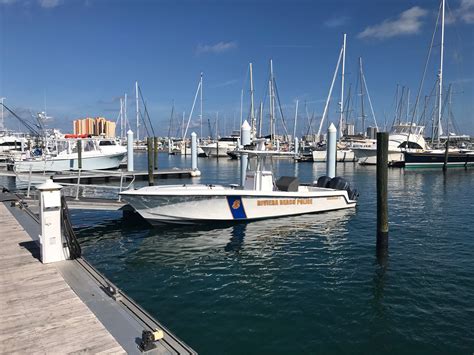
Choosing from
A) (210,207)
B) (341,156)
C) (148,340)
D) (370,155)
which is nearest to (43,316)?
(148,340)

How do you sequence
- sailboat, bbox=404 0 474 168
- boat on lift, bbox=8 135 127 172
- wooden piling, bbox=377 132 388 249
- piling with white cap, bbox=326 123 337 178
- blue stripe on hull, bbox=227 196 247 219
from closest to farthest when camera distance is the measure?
wooden piling, bbox=377 132 388 249 < blue stripe on hull, bbox=227 196 247 219 < piling with white cap, bbox=326 123 337 178 < boat on lift, bbox=8 135 127 172 < sailboat, bbox=404 0 474 168

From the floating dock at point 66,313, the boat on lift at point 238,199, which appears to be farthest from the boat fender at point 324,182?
the floating dock at point 66,313

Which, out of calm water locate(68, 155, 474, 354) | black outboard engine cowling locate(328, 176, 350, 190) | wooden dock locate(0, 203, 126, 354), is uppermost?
black outboard engine cowling locate(328, 176, 350, 190)

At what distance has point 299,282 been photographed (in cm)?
953

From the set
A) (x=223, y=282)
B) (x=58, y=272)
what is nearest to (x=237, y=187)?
(x=223, y=282)

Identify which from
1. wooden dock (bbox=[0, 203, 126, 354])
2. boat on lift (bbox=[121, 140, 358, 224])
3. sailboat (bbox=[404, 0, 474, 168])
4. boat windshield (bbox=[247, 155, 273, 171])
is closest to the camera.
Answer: wooden dock (bbox=[0, 203, 126, 354])

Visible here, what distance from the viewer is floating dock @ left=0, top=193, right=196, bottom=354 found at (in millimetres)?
4566

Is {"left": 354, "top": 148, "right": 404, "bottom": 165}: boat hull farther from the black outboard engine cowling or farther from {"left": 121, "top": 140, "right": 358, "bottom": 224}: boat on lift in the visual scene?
{"left": 121, "top": 140, "right": 358, "bottom": 224}: boat on lift

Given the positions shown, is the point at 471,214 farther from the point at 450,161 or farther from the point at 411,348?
the point at 450,161

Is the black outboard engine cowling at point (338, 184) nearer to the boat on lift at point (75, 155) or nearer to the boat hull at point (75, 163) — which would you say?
the boat on lift at point (75, 155)

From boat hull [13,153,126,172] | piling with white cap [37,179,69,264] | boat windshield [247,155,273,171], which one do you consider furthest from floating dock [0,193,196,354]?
boat hull [13,153,126,172]

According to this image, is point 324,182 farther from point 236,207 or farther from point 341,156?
point 341,156

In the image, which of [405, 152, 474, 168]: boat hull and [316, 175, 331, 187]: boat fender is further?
[405, 152, 474, 168]: boat hull

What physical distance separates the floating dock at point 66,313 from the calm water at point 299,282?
5.77ft
